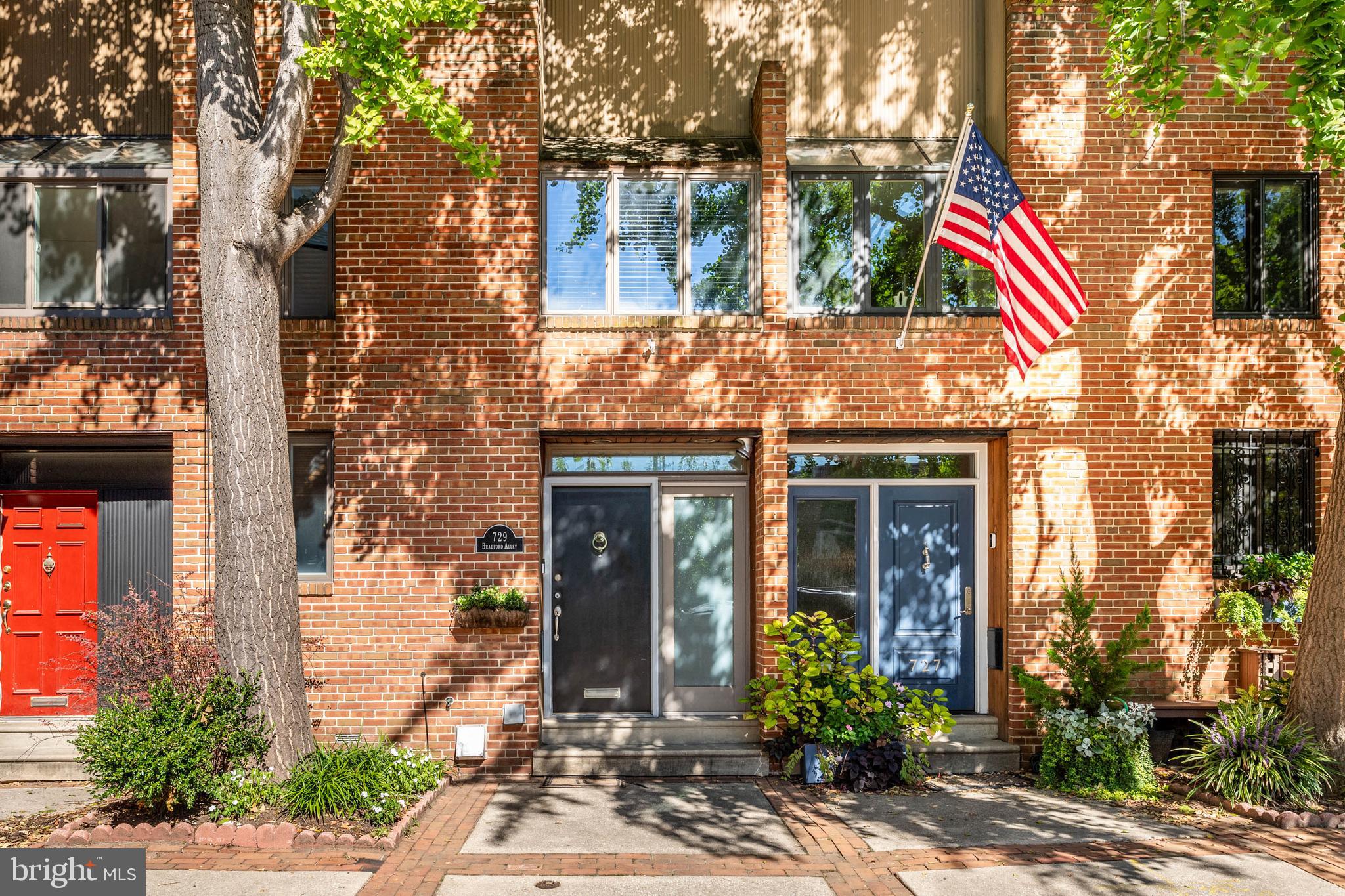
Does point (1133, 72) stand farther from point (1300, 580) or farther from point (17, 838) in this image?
point (17, 838)

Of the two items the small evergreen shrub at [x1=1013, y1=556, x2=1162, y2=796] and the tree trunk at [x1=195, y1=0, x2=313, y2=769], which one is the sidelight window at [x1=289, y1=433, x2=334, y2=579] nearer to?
the tree trunk at [x1=195, y1=0, x2=313, y2=769]

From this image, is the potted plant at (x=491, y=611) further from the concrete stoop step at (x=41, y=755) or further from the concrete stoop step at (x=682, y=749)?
the concrete stoop step at (x=41, y=755)

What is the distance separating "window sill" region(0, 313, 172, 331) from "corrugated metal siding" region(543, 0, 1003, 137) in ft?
14.9

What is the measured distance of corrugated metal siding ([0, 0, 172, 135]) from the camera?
9461 millimetres

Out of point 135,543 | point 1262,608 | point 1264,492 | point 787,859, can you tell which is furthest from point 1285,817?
point 135,543

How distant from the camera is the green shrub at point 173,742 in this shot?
6.57m

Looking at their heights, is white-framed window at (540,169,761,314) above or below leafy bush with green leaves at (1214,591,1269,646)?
above

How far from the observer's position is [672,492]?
965 centimetres

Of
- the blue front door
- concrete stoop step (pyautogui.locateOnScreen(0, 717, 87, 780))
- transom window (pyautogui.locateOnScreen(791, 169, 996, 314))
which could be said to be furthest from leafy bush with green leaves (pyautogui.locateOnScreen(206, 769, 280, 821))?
transom window (pyautogui.locateOnScreen(791, 169, 996, 314))

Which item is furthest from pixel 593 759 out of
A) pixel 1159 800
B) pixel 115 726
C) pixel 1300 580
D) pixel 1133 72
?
pixel 1133 72

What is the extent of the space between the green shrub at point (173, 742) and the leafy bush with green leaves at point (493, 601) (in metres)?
2.10

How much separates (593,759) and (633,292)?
14.6 ft

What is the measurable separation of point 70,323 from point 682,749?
6980mm

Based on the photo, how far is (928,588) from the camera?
968 centimetres
